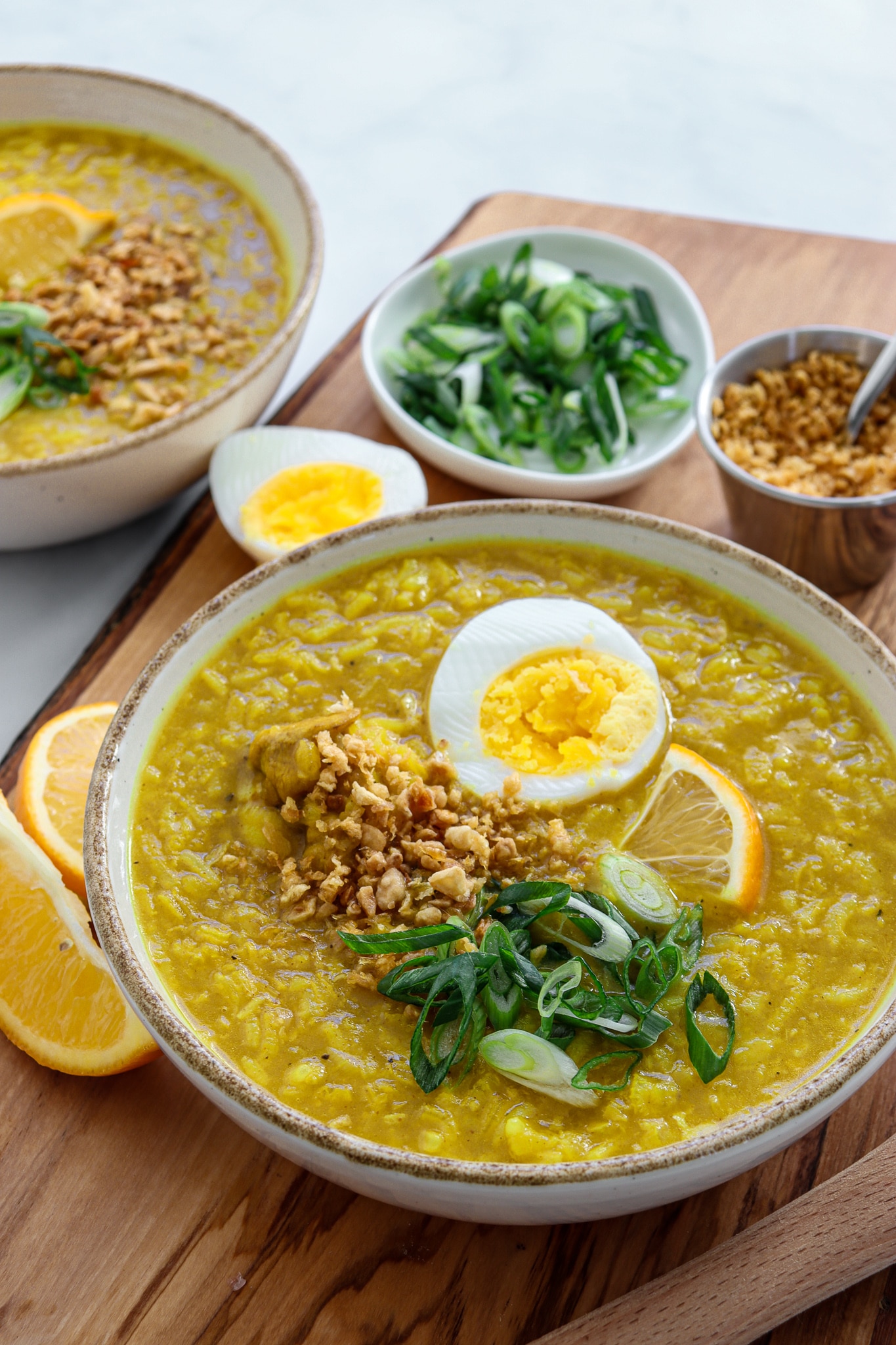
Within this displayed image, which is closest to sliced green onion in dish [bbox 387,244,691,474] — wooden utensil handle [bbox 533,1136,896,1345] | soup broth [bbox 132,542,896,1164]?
soup broth [bbox 132,542,896,1164]

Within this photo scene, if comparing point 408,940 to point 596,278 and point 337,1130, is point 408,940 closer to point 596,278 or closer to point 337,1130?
point 337,1130

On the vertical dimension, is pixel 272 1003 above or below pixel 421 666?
below

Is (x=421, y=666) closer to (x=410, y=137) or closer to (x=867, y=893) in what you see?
(x=867, y=893)

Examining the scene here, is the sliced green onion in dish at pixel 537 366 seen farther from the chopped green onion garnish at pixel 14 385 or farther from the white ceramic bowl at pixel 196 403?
the chopped green onion garnish at pixel 14 385

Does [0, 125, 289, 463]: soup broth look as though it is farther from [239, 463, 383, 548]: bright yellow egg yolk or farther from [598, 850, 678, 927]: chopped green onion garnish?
[598, 850, 678, 927]: chopped green onion garnish

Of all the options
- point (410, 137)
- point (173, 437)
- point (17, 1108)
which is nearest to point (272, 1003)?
point (17, 1108)

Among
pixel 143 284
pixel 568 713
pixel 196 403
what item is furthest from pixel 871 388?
pixel 143 284

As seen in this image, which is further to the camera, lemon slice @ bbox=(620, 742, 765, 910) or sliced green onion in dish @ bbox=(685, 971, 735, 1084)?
lemon slice @ bbox=(620, 742, 765, 910)
